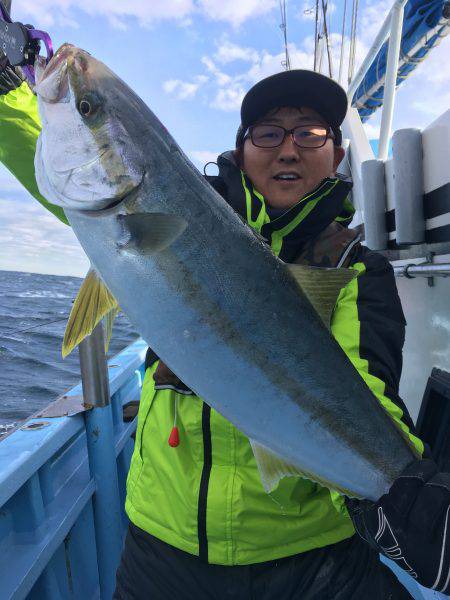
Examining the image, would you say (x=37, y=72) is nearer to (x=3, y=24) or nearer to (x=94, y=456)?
A: (x=3, y=24)

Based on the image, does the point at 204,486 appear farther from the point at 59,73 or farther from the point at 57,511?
the point at 59,73

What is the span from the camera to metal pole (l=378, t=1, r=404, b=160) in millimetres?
4051

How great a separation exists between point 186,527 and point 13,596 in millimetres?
1116

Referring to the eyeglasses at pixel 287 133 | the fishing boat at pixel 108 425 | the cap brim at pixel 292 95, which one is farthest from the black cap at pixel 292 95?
the fishing boat at pixel 108 425

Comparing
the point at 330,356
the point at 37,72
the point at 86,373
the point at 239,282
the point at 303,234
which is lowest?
the point at 86,373

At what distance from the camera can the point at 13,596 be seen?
233 centimetres

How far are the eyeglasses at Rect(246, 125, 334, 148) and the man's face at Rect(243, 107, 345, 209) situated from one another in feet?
0.07

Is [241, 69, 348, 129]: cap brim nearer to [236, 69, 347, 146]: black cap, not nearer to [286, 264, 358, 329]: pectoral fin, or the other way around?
[236, 69, 347, 146]: black cap

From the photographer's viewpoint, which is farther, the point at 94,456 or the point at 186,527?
the point at 94,456

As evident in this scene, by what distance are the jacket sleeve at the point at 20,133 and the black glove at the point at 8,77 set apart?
0.08 feet

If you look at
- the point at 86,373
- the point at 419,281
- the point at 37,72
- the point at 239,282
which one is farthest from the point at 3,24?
the point at 419,281

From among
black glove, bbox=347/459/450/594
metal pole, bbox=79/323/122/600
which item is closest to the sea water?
metal pole, bbox=79/323/122/600

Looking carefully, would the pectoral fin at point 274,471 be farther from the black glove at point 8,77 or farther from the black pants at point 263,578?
the black glove at point 8,77

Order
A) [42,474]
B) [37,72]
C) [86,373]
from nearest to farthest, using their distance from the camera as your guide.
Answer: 1. [37,72]
2. [42,474]
3. [86,373]
